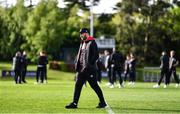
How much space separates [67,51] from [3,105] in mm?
72639

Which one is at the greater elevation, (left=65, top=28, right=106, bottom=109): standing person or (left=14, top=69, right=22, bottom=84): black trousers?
(left=65, top=28, right=106, bottom=109): standing person

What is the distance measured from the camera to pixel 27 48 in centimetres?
7556

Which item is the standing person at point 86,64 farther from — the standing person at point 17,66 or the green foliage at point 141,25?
the green foliage at point 141,25

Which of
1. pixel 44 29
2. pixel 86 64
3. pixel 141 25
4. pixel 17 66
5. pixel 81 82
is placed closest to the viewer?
pixel 86 64

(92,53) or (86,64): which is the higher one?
(92,53)

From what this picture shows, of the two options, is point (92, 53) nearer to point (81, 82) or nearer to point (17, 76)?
point (81, 82)

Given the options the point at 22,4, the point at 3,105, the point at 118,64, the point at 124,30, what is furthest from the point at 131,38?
the point at 3,105

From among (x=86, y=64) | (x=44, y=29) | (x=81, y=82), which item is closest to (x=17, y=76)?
(x=81, y=82)

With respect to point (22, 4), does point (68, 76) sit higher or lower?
lower

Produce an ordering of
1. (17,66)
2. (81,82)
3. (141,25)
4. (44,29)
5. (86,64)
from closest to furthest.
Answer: (86,64) → (81,82) → (17,66) → (44,29) → (141,25)

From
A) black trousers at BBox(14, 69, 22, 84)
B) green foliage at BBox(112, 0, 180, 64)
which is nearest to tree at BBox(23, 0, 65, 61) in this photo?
green foliage at BBox(112, 0, 180, 64)

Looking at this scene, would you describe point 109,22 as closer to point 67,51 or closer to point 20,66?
point 67,51

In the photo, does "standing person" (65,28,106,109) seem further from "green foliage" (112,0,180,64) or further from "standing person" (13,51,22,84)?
"green foliage" (112,0,180,64)

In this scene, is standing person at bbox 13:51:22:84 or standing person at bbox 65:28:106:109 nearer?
standing person at bbox 65:28:106:109
